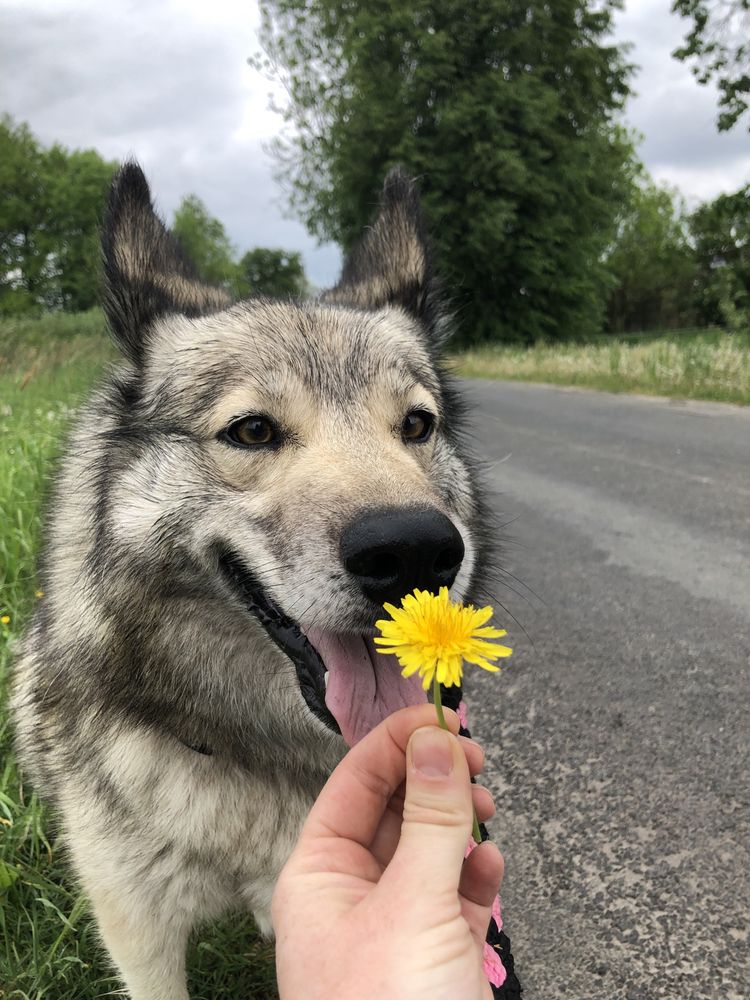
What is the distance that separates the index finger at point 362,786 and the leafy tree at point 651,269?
2268 inches

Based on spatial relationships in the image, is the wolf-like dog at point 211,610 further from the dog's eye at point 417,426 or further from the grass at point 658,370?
the grass at point 658,370

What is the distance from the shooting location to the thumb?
859 mm

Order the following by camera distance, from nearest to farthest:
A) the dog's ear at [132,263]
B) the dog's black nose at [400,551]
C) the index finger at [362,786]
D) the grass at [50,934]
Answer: the index finger at [362,786] < the dog's black nose at [400,551] < the grass at [50,934] < the dog's ear at [132,263]

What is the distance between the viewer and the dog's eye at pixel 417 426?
201 cm

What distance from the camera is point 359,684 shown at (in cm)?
147

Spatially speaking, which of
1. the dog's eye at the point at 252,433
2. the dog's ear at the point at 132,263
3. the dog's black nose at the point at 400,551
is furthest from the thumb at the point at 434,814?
the dog's ear at the point at 132,263

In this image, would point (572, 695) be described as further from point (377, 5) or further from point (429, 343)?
point (377, 5)

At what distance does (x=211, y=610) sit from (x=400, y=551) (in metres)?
0.68

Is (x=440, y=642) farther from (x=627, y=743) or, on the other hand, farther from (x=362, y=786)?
(x=627, y=743)

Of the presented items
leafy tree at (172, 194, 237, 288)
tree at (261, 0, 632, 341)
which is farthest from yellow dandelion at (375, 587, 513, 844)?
leafy tree at (172, 194, 237, 288)

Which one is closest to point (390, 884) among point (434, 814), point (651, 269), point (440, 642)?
point (434, 814)

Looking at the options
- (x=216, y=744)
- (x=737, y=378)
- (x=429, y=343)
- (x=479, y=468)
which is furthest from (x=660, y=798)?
(x=737, y=378)

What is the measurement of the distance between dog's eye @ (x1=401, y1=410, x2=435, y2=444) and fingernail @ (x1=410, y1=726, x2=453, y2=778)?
3.79 feet

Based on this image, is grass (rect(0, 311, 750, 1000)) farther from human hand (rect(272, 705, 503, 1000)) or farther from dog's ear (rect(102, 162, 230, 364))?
human hand (rect(272, 705, 503, 1000))
